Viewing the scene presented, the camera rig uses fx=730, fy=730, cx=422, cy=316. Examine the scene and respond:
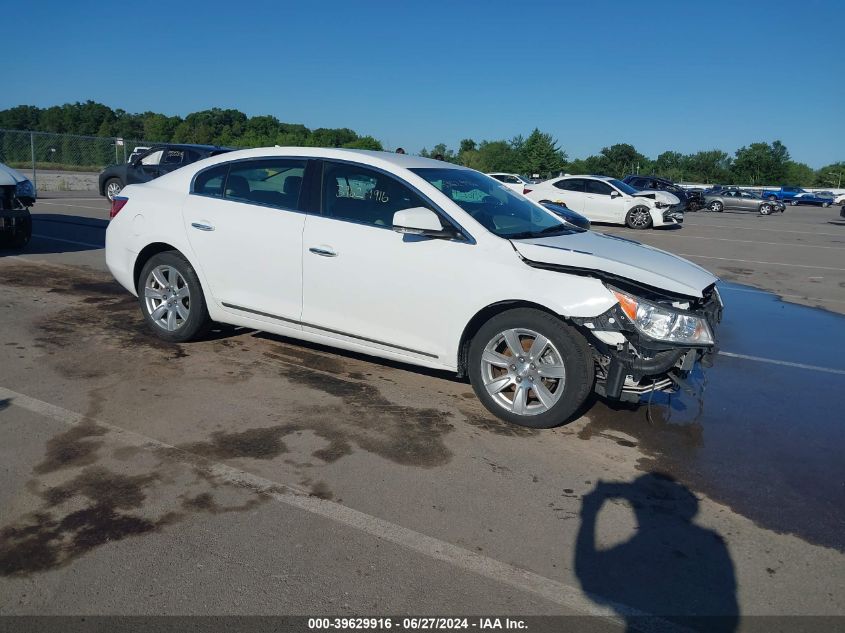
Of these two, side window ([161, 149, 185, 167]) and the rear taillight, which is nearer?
the rear taillight

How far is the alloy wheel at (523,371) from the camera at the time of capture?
15.3ft

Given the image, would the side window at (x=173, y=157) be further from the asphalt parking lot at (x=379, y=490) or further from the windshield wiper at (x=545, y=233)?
the windshield wiper at (x=545, y=233)

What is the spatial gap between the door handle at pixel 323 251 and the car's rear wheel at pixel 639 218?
61.0ft

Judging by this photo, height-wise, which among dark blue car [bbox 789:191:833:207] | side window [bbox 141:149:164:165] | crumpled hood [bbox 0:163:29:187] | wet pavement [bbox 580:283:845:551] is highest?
dark blue car [bbox 789:191:833:207]

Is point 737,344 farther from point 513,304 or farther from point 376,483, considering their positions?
point 376,483

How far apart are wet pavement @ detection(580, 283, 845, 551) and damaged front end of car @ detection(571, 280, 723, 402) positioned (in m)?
0.49

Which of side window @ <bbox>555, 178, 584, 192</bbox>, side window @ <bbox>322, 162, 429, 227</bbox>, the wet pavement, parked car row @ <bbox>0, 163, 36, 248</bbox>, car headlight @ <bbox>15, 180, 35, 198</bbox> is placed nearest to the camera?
the wet pavement

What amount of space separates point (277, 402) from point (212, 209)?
73.0 inches

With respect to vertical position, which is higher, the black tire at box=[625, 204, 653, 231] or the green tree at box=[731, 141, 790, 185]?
the green tree at box=[731, 141, 790, 185]

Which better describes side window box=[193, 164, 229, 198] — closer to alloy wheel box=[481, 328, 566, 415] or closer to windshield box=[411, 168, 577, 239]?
windshield box=[411, 168, 577, 239]

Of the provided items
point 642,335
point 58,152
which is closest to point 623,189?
point 642,335

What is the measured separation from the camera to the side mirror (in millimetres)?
4859

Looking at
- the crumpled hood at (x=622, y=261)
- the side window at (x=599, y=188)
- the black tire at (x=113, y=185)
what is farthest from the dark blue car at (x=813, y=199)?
the crumpled hood at (x=622, y=261)

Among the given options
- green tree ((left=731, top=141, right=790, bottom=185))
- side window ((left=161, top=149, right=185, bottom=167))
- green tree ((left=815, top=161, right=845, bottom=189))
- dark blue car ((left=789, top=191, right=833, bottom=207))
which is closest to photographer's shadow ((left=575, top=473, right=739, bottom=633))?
side window ((left=161, top=149, right=185, bottom=167))
